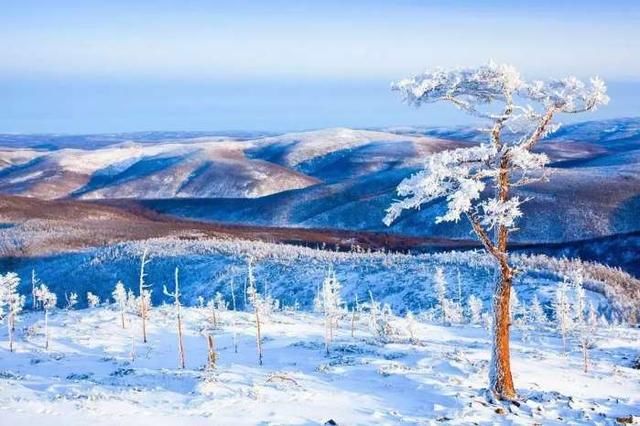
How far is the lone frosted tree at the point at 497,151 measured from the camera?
18.0 metres

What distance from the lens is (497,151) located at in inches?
729

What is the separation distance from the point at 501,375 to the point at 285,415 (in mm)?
5748

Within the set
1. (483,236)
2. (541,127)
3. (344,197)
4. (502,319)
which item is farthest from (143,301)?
(344,197)

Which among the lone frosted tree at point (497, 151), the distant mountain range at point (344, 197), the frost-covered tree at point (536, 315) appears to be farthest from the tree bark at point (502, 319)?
the distant mountain range at point (344, 197)

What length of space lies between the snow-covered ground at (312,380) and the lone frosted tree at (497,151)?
6.14 ft

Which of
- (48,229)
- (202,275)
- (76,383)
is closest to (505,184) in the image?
(76,383)

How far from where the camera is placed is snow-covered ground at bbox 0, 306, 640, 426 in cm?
1780

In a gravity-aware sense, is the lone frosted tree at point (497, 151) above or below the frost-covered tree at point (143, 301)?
above

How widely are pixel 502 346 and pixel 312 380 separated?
233 inches

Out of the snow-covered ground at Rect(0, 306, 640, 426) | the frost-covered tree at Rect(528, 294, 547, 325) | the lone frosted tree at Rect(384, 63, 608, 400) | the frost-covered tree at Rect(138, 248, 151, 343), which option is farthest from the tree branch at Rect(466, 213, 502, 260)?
the frost-covered tree at Rect(528, 294, 547, 325)

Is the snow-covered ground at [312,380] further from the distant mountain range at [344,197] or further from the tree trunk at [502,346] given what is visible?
the distant mountain range at [344,197]

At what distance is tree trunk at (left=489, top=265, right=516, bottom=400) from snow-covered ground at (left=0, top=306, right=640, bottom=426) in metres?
0.52

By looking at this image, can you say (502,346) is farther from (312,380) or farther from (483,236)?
(312,380)

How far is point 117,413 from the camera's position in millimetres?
17766
